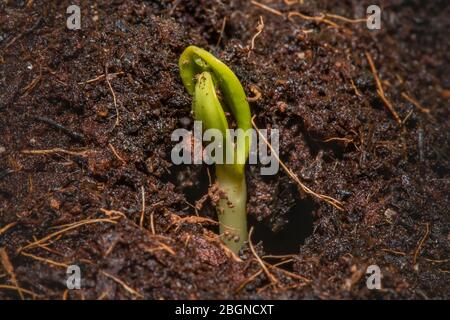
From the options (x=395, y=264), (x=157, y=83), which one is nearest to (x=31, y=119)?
(x=157, y=83)

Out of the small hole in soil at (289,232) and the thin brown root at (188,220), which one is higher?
the thin brown root at (188,220)

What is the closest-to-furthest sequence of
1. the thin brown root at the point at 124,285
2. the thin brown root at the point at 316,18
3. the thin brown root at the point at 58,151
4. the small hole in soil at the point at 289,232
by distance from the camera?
1. the thin brown root at the point at 124,285
2. the thin brown root at the point at 58,151
3. the small hole in soil at the point at 289,232
4. the thin brown root at the point at 316,18

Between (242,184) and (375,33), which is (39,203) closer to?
(242,184)

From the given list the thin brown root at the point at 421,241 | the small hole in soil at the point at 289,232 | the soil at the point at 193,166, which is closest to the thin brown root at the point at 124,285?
the soil at the point at 193,166

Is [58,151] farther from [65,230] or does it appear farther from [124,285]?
[124,285]

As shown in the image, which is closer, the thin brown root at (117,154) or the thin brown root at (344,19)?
the thin brown root at (117,154)

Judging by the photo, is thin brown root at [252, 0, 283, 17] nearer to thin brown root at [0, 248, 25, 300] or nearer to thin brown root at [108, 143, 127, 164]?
thin brown root at [108, 143, 127, 164]

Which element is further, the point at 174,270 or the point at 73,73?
the point at 73,73

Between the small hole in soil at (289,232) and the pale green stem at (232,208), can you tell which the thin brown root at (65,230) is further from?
the small hole in soil at (289,232)

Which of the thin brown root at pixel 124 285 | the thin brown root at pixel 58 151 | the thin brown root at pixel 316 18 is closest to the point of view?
the thin brown root at pixel 124 285
